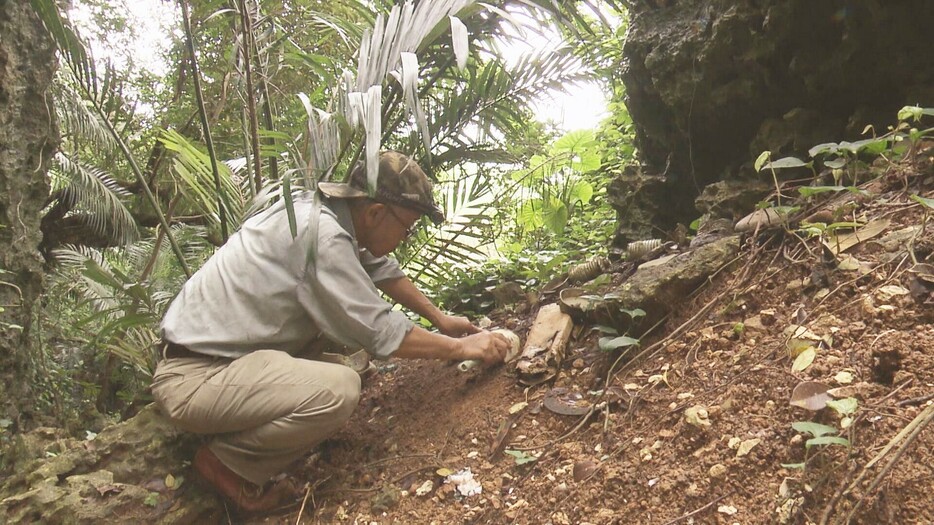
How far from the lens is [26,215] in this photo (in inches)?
119

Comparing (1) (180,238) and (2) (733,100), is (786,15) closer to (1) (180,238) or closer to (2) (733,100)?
(2) (733,100)

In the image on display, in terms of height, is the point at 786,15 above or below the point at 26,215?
below

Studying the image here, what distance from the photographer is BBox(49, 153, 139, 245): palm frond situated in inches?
183

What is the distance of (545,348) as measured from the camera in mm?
2180

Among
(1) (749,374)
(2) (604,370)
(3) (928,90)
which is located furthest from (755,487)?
(3) (928,90)

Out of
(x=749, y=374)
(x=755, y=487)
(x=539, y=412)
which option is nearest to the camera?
(x=755, y=487)

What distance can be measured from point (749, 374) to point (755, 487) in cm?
37

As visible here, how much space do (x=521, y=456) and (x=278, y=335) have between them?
90cm

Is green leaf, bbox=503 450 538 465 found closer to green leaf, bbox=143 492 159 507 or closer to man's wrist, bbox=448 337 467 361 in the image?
man's wrist, bbox=448 337 467 361

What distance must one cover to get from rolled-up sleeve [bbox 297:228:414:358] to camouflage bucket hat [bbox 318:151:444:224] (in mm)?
229

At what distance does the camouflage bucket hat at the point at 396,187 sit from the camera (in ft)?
6.75

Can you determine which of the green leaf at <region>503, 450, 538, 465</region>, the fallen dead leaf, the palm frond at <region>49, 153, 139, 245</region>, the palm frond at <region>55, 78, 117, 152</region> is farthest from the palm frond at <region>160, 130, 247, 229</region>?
the fallen dead leaf

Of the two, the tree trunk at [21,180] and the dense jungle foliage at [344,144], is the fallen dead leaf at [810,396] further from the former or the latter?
the tree trunk at [21,180]

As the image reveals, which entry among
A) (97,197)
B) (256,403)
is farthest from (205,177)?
(97,197)
